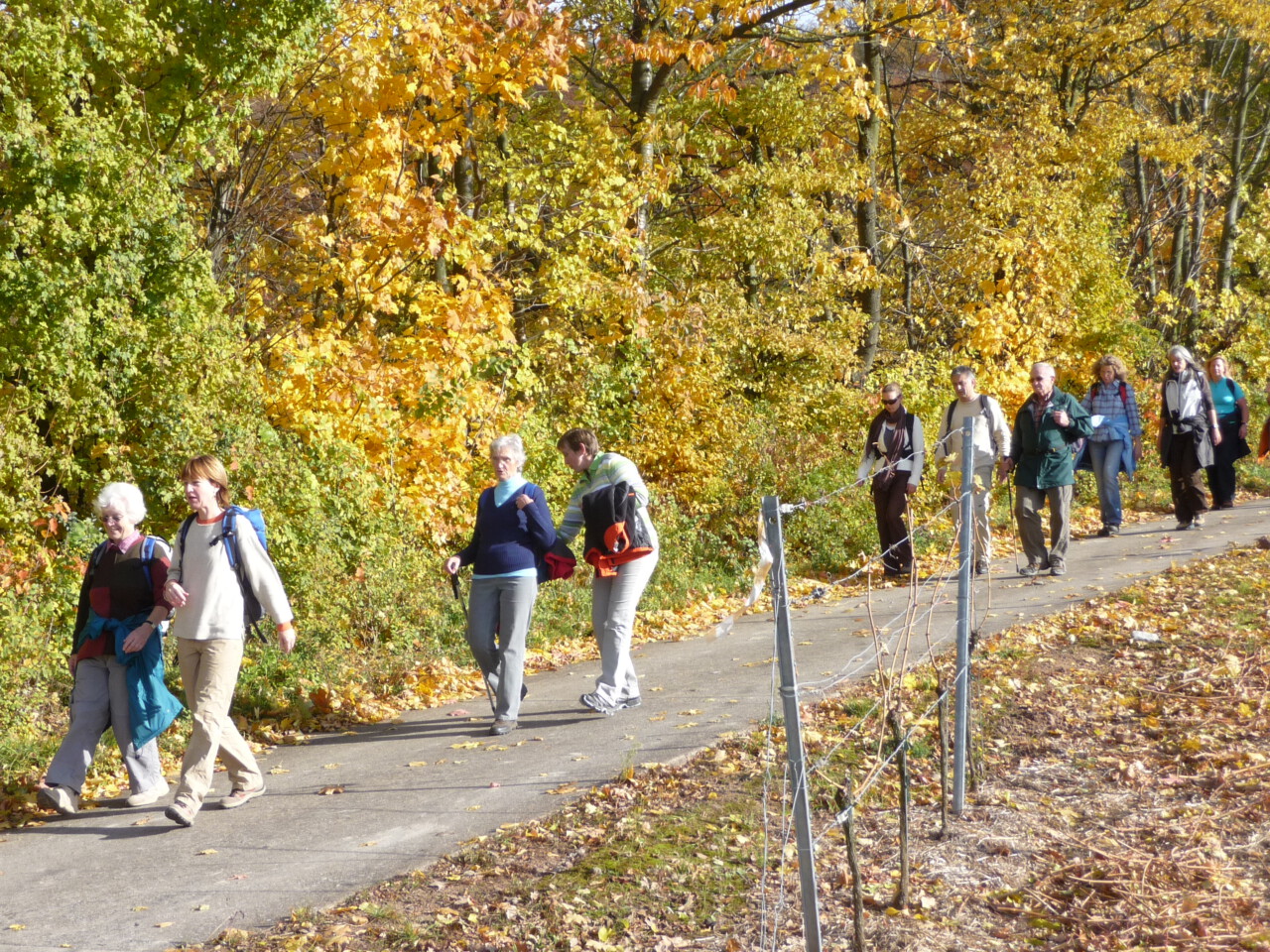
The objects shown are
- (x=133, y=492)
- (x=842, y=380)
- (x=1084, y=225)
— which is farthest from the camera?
(x=1084, y=225)

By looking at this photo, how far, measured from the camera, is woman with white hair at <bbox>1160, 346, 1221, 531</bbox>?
1321 centimetres

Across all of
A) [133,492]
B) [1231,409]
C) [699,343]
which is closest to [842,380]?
[699,343]

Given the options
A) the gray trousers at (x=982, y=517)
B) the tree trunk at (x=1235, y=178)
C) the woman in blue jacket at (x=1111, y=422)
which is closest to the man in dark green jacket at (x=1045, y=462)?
the gray trousers at (x=982, y=517)

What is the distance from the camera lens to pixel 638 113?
52.1ft

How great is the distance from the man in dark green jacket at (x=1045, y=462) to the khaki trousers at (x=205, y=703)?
723cm

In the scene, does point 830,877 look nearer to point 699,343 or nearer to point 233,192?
point 699,343

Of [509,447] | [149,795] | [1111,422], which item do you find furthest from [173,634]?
[1111,422]

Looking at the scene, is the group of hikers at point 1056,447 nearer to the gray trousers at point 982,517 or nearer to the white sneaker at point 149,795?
the gray trousers at point 982,517

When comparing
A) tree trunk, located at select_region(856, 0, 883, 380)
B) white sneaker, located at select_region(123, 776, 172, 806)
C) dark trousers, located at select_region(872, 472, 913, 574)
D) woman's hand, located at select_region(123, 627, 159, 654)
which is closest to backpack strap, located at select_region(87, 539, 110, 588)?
woman's hand, located at select_region(123, 627, 159, 654)

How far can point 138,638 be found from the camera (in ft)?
20.5

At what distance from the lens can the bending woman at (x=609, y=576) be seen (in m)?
7.45

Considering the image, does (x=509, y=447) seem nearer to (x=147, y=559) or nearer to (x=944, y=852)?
(x=147, y=559)

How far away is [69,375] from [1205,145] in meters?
22.1

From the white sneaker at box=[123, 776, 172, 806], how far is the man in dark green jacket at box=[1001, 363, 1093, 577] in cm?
748
